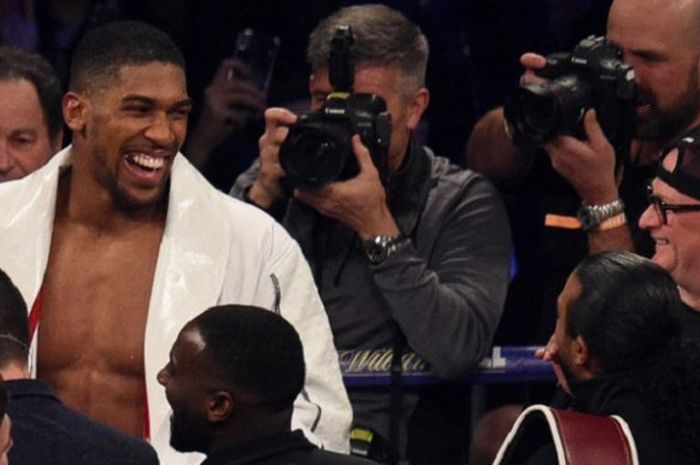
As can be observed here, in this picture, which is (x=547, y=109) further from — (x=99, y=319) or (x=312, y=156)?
(x=99, y=319)

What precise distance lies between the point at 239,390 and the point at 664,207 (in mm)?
1019

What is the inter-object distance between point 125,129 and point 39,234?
0.94 ft

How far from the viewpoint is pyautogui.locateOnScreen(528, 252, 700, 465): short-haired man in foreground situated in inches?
133

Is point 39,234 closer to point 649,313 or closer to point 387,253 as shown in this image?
point 387,253

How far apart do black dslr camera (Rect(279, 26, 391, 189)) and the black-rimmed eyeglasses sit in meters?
0.74

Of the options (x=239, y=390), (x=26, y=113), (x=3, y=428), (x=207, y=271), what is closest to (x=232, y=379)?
(x=239, y=390)

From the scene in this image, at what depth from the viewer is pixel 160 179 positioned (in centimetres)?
434

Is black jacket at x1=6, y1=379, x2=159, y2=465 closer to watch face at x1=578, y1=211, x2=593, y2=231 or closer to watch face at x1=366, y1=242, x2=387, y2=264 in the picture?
watch face at x1=366, y1=242, x2=387, y2=264

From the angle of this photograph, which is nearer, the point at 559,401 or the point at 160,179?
the point at 559,401

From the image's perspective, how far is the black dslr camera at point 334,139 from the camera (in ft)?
14.9

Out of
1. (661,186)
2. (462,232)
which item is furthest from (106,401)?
(661,186)

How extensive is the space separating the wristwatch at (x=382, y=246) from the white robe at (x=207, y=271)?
177mm

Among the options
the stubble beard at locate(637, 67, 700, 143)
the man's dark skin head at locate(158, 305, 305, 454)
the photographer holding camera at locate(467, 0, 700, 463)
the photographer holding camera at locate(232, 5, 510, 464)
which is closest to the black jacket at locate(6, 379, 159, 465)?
the man's dark skin head at locate(158, 305, 305, 454)

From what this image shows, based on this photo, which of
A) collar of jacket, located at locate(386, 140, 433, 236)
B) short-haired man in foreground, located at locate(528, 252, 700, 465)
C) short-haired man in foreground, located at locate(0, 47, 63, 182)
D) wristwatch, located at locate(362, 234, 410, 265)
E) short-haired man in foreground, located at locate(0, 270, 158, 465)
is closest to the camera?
short-haired man in foreground, located at locate(0, 270, 158, 465)
